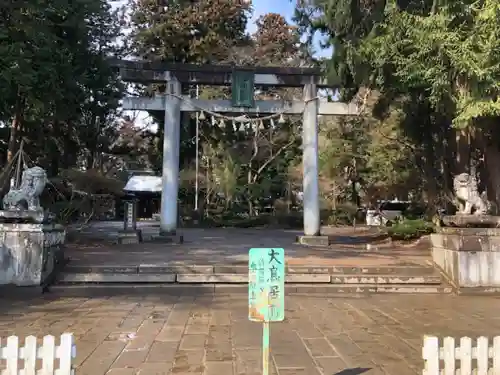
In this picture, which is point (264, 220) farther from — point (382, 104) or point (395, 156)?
point (382, 104)

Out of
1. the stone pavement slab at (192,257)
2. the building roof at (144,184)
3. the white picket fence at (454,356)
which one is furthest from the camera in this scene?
the building roof at (144,184)

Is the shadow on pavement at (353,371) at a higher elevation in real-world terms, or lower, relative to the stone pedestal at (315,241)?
lower

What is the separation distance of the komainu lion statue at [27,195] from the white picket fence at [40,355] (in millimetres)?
6017

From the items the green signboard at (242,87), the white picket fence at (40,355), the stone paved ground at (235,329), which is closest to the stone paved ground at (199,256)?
the stone paved ground at (235,329)

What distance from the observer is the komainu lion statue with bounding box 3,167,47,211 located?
9328 millimetres

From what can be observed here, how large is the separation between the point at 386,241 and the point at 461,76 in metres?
10.2

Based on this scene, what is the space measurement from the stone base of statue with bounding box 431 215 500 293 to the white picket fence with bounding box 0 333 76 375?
7.78 metres

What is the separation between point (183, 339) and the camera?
587 centimetres

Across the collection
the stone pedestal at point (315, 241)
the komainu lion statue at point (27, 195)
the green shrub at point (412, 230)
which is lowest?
the stone pedestal at point (315, 241)

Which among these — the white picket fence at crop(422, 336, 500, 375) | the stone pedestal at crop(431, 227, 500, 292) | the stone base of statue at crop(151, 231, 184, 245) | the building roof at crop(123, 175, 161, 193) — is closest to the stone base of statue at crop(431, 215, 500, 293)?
the stone pedestal at crop(431, 227, 500, 292)

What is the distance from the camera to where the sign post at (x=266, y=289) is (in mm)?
4090

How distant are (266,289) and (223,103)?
13.7 metres

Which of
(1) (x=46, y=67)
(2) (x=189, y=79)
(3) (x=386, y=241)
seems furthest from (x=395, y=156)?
(1) (x=46, y=67)

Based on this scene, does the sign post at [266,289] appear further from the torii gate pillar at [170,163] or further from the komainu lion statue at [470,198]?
the torii gate pillar at [170,163]
